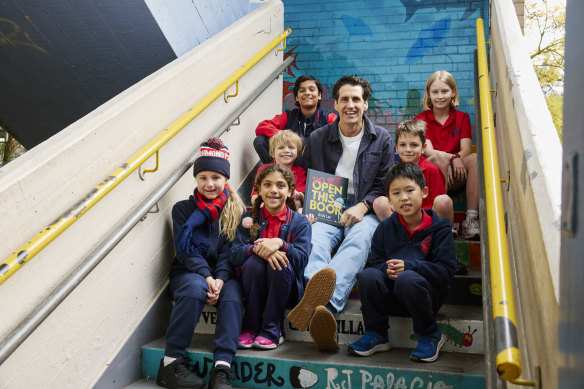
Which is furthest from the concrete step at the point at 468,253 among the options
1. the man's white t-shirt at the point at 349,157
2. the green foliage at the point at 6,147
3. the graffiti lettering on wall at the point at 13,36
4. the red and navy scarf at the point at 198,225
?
the green foliage at the point at 6,147

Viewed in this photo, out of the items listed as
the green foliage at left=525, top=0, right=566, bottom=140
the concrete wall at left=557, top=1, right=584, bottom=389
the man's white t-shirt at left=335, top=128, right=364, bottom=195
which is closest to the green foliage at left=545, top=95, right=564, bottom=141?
the green foliage at left=525, top=0, right=566, bottom=140

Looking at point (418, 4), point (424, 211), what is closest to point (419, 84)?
point (418, 4)

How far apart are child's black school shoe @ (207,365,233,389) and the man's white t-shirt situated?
153cm

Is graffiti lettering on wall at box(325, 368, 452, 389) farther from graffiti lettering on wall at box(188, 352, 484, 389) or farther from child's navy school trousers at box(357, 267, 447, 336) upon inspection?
child's navy school trousers at box(357, 267, 447, 336)

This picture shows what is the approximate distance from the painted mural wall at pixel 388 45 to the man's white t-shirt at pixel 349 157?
183 centimetres

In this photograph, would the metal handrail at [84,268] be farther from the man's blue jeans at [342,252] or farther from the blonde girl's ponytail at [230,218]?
the man's blue jeans at [342,252]

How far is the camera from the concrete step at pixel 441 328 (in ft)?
8.63

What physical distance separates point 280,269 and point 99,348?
0.92 meters

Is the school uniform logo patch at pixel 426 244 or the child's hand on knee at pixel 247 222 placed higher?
the child's hand on knee at pixel 247 222

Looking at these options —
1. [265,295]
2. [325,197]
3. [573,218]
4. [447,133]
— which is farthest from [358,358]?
[447,133]

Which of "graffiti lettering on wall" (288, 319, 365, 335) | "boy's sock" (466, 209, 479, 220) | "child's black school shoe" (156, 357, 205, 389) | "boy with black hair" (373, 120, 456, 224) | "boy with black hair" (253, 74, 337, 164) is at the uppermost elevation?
"boy with black hair" (253, 74, 337, 164)

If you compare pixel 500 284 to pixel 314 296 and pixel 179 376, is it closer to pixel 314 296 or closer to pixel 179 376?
pixel 314 296

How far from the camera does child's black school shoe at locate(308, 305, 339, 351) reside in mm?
2484

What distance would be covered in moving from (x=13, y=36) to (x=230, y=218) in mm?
2155
